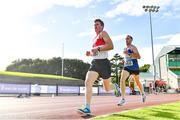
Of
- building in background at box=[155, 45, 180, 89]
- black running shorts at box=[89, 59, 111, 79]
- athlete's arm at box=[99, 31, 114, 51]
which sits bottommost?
black running shorts at box=[89, 59, 111, 79]

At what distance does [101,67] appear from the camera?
27.7 feet

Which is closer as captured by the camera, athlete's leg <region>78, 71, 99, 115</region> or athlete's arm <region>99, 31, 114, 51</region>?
athlete's leg <region>78, 71, 99, 115</region>

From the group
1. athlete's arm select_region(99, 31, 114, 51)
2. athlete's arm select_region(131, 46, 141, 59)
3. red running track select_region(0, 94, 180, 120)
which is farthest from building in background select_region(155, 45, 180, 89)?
athlete's arm select_region(99, 31, 114, 51)

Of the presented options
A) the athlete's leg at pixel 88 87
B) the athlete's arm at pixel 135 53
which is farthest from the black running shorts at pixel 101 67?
the athlete's arm at pixel 135 53

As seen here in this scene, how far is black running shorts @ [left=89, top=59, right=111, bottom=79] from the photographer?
8422 millimetres

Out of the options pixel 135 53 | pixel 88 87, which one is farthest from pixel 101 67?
pixel 135 53

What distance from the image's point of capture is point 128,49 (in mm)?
11508

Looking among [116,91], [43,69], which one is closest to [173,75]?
[43,69]

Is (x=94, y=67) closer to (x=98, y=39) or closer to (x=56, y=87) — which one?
(x=98, y=39)

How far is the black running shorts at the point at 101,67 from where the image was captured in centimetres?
842

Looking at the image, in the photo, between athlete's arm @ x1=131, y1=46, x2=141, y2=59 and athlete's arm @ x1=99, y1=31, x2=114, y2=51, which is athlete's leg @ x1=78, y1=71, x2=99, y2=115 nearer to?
athlete's arm @ x1=99, y1=31, x2=114, y2=51

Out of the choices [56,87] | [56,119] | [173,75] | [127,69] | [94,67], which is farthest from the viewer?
[173,75]

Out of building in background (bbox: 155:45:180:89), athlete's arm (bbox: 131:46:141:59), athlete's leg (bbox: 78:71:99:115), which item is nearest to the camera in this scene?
athlete's leg (bbox: 78:71:99:115)

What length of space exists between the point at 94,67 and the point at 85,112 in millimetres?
1069
